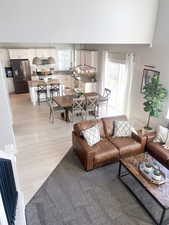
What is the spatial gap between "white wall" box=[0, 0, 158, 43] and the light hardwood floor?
270cm

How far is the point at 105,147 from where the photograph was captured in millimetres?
3803

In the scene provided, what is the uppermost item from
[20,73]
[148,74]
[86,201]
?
[148,74]

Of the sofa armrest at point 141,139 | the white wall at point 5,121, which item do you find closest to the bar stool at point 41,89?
the white wall at point 5,121

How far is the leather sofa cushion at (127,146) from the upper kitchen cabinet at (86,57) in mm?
4765

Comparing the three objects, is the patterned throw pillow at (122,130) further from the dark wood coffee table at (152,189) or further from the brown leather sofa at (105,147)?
the dark wood coffee table at (152,189)

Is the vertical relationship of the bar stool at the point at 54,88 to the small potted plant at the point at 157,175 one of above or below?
above

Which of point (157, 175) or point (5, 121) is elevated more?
point (5, 121)

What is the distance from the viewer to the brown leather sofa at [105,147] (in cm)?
363

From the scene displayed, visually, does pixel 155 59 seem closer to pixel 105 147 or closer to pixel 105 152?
pixel 105 147

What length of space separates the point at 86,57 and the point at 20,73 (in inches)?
144

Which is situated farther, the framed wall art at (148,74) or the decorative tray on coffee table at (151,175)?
the framed wall art at (148,74)

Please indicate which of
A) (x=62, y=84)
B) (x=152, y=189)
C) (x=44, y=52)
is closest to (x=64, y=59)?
(x=44, y=52)

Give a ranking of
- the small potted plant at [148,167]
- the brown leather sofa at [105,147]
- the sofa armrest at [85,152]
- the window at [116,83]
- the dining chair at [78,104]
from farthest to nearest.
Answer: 1. the window at [116,83]
2. the dining chair at [78,104]
3. the brown leather sofa at [105,147]
4. the sofa armrest at [85,152]
5. the small potted plant at [148,167]

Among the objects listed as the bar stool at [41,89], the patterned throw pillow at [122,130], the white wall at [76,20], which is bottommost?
the patterned throw pillow at [122,130]
